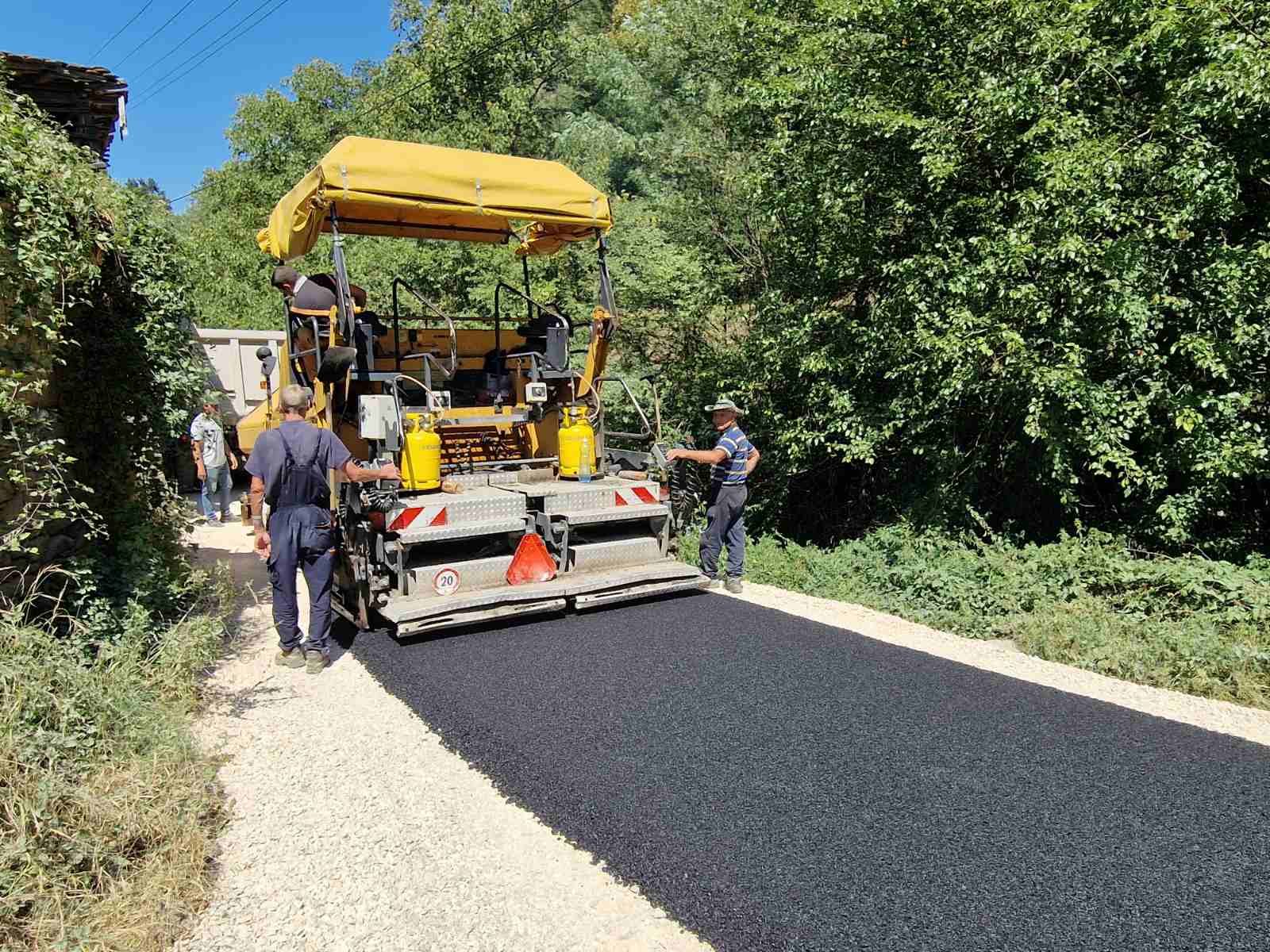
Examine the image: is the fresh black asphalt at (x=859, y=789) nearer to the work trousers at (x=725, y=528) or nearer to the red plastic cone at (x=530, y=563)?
the red plastic cone at (x=530, y=563)

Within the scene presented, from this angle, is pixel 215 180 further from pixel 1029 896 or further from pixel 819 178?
pixel 1029 896

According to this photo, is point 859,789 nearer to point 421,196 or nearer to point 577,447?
point 577,447

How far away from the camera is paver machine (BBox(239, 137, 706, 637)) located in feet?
18.1

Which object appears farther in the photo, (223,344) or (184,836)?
(223,344)

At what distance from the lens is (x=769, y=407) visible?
30.9ft

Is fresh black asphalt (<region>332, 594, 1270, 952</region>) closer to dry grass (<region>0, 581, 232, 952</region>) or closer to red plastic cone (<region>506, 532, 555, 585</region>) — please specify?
red plastic cone (<region>506, 532, 555, 585</region>)

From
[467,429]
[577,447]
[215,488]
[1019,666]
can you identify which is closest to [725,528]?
[577,447]

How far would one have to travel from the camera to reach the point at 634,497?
6.34 meters

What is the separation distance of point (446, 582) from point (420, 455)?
2.99 ft

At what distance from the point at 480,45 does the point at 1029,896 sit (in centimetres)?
2454

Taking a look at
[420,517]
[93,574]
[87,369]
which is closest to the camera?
[93,574]

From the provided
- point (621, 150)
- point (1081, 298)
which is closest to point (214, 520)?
point (1081, 298)

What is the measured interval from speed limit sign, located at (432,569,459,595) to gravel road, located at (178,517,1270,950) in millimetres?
423

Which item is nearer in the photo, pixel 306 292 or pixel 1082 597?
pixel 1082 597
